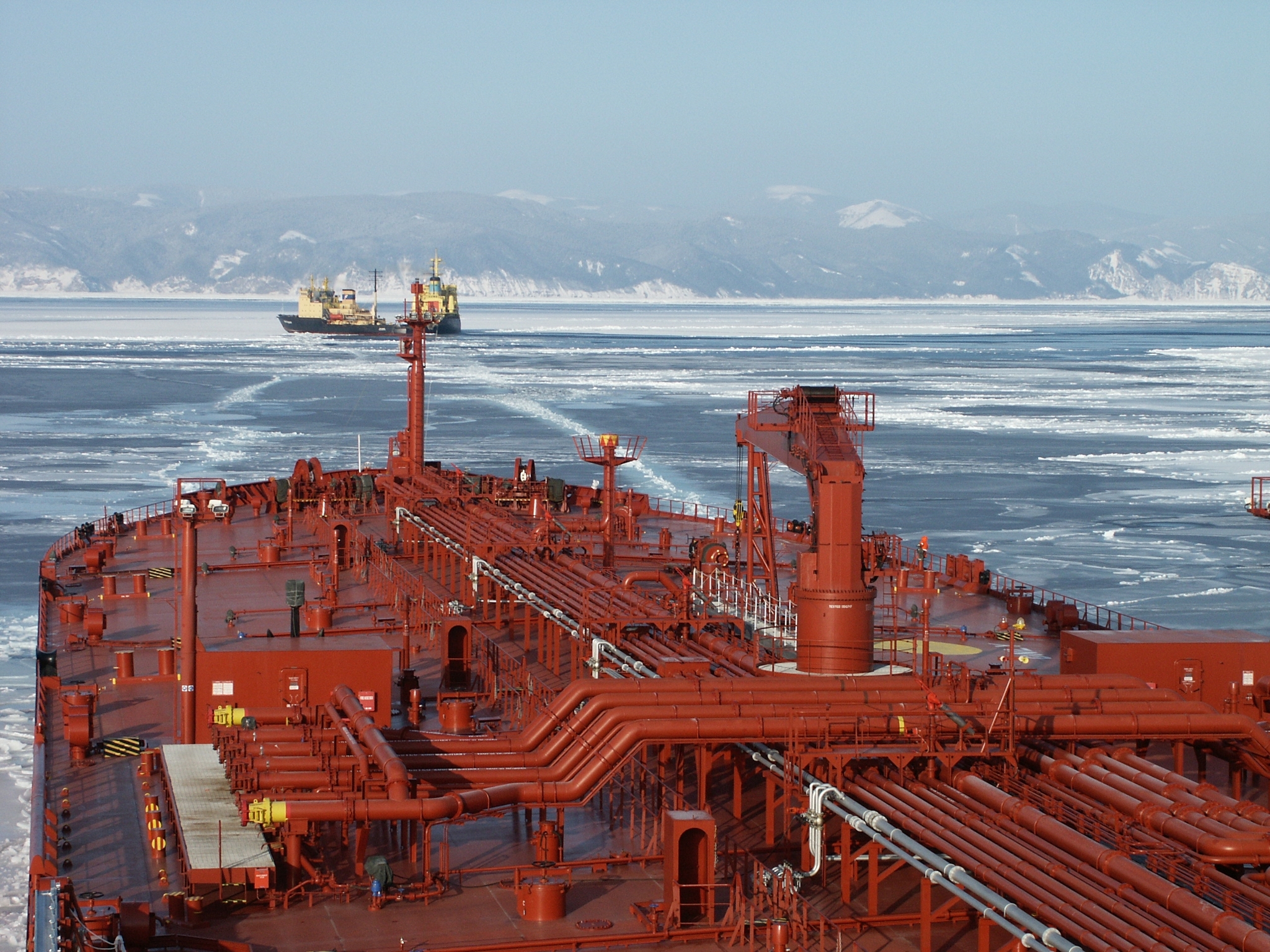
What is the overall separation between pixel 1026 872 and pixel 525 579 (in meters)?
18.1

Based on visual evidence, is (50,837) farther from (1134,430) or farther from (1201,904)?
(1134,430)

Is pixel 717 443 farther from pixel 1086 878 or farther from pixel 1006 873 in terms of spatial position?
pixel 1086 878

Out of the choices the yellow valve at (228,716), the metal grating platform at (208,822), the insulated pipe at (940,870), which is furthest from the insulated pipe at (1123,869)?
the yellow valve at (228,716)

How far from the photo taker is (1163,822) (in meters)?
16.7

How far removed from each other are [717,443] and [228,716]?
57.6 m

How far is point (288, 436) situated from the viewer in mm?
82875

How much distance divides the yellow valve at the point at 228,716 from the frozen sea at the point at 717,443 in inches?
151

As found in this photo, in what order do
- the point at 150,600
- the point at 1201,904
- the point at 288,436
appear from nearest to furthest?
the point at 1201,904
the point at 150,600
the point at 288,436

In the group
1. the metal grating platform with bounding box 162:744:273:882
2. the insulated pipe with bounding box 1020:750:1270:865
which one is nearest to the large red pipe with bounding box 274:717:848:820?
the metal grating platform with bounding box 162:744:273:882

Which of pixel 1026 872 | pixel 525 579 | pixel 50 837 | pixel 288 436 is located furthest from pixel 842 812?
pixel 288 436

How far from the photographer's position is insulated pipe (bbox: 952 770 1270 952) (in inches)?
533

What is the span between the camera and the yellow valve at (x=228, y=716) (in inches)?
942

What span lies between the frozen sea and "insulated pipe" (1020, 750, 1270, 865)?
47.0ft

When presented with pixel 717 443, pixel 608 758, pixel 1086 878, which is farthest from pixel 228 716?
pixel 717 443
